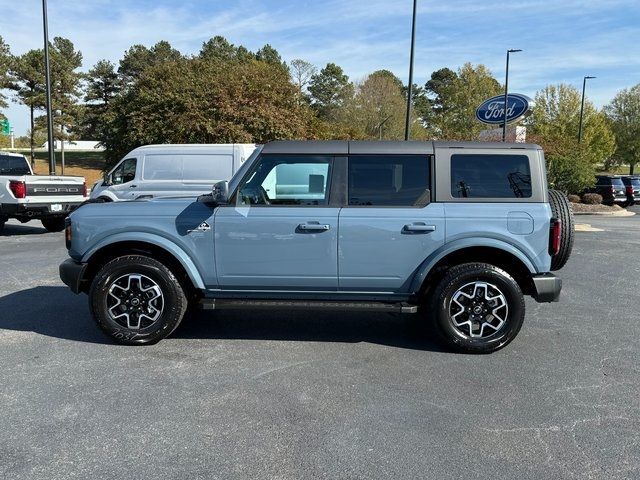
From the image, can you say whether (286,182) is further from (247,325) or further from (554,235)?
(554,235)

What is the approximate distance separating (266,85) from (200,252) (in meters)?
Result: 18.9

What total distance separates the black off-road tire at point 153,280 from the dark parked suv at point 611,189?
25.5 meters

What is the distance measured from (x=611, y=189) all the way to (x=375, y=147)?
964 inches

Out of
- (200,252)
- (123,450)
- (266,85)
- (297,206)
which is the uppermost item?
(266,85)

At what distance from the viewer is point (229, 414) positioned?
3.47 m

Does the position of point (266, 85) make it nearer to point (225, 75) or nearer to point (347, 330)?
point (225, 75)

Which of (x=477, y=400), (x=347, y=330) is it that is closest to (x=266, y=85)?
(x=347, y=330)

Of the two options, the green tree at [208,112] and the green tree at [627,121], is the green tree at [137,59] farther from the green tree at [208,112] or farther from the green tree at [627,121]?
the green tree at [627,121]

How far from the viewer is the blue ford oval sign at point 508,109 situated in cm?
2608

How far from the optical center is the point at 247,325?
5.48m

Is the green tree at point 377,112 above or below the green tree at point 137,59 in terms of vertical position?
below

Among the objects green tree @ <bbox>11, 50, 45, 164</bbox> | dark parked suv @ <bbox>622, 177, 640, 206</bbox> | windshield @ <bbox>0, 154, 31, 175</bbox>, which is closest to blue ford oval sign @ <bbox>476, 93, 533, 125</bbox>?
dark parked suv @ <bbox>622, 177, 640, 206</bbox>

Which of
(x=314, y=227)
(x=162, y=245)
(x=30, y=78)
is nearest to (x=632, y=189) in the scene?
(x=314, y=227)

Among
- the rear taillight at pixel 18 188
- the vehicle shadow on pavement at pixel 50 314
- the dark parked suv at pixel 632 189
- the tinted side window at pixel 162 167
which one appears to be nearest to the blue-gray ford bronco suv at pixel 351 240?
the vehicle shadow on pavement at pixel 50 314
